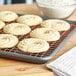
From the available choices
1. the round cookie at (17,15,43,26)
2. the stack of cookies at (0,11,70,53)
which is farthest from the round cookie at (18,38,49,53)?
the round cookie at (17,15,43,26)

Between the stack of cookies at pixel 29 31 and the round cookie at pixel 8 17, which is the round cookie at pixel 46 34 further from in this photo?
the round cookie at pixel 8 17

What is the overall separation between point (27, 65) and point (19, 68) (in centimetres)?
4

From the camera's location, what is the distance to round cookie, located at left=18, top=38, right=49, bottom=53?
108 centimetres

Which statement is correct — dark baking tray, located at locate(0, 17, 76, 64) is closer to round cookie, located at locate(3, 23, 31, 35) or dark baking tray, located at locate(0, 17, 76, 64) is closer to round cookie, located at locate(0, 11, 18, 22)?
round cookie, located at locate(3, 23, 31, 35)

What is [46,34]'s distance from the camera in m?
1.23

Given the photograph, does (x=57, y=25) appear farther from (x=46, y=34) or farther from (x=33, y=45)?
(x=33, y=45)

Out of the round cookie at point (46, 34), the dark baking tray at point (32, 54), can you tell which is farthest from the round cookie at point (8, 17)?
the dark baking tray at point (32, 54)

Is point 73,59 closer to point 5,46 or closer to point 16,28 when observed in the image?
point 5,46

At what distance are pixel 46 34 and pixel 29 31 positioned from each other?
0.12 metres

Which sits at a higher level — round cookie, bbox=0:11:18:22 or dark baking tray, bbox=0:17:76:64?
round cookie, bbox=0:11:18:22

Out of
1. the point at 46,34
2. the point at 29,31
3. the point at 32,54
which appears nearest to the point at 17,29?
the point at 29,31

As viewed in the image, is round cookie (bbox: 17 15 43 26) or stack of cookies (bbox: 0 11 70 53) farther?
round cookie (bbox: 17 15 43 26)

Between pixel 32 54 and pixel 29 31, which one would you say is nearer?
pixel 32 54

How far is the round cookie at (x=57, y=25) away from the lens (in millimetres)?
1344
